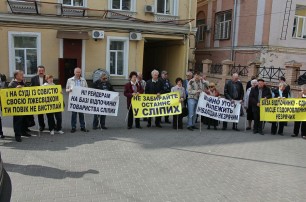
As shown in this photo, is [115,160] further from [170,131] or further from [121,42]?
[121,42]

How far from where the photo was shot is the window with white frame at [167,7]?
67.9 ft

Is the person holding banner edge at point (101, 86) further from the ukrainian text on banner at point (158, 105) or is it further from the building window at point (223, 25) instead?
the building window at point (223, 25)

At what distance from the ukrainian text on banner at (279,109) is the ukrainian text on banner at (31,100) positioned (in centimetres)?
605

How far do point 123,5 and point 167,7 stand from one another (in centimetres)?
318

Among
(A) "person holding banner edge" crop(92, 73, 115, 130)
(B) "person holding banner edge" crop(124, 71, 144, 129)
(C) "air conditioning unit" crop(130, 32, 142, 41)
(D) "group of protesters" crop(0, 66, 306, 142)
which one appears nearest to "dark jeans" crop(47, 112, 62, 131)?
(D) "group of protesters" crop(0, 66, 306, 142)

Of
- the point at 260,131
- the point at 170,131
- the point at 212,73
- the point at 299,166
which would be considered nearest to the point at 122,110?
the point at 170,131

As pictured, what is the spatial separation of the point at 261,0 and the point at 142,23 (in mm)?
8419

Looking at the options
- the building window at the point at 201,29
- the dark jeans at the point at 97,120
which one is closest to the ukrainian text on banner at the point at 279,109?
the dark jeans at the point at 97,120

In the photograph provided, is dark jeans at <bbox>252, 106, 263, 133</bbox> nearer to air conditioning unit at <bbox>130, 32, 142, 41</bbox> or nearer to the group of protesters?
the group of protesters

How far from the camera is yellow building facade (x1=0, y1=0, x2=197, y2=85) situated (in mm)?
17312

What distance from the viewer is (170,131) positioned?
30.9 ft

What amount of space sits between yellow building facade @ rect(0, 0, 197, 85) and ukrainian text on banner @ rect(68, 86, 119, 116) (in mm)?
10029

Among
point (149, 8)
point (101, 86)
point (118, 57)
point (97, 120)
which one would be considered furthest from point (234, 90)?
point (149, 8)

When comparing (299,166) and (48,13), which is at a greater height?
(48,13)
